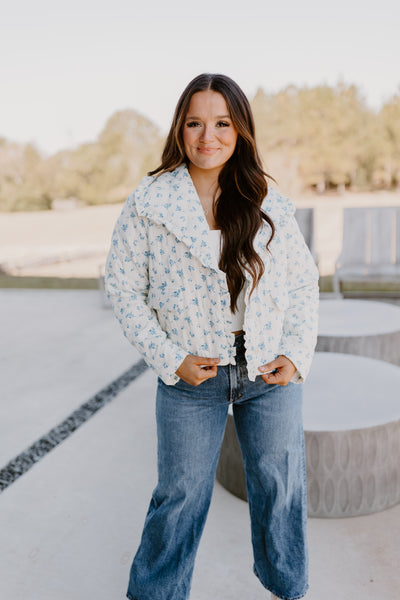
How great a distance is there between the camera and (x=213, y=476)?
1262mm

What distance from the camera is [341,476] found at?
1782 mm

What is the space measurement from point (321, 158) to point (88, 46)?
18.6m

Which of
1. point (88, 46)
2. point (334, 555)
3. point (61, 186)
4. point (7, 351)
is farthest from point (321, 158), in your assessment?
point (334, 555)

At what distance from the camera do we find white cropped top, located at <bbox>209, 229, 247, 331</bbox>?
1162 millimetres

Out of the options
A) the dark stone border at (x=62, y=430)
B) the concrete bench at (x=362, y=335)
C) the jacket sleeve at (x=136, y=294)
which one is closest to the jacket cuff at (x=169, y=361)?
the jacket sleeve at (x=136, y=294)

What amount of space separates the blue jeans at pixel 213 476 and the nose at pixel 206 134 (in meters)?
0.43

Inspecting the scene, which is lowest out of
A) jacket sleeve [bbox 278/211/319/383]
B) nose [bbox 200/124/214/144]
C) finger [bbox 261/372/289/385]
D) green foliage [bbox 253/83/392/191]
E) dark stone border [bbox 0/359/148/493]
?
dark stone border [bbox 0/359/148/493]

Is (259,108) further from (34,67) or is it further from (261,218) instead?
(261,218)

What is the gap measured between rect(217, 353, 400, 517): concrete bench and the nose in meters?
1.05

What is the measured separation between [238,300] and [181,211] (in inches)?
9.1

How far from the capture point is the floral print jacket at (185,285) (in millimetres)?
1131

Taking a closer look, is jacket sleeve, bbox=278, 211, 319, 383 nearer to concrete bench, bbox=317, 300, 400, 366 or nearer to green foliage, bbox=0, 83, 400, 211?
concrete bench, bbox=317, 300, 400, 366

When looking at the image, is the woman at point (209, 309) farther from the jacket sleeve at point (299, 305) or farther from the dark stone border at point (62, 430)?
the dark stone border at point (62, 430)

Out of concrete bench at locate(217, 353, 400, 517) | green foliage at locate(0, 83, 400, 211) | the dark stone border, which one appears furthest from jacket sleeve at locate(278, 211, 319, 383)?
green foliage at locate(0, 83, 400, 211)
